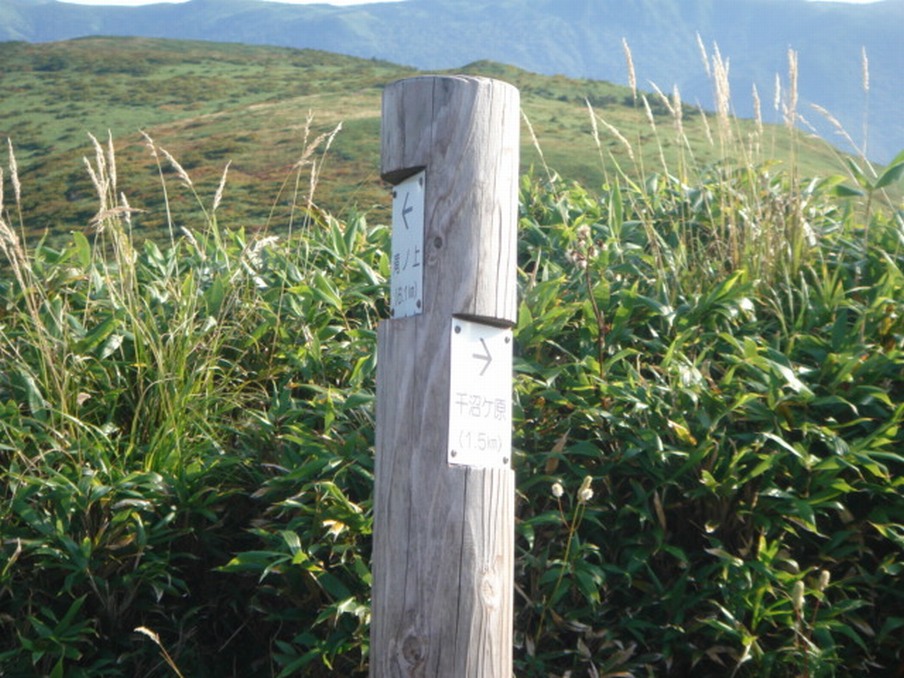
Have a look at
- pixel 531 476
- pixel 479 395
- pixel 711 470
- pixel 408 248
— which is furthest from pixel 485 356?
pixel 711 470

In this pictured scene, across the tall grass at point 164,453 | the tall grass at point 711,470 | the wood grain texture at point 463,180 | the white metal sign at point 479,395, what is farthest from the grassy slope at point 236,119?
the white metal sign at point 479,395

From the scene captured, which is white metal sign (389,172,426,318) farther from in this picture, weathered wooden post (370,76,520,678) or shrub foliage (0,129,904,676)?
shrub foliage (0,129,904,676)

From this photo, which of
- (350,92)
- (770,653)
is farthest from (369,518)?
(350,92)

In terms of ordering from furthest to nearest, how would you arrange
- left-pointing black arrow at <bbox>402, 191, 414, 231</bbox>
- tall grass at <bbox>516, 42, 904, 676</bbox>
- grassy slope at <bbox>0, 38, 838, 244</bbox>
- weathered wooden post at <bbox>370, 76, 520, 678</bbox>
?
grassy slope at <bbox>0, 38, 838, 244</bbox> → tall grass at <bbox>516, 42, 904, 676</bbox> → left-pointing black arrow at <bbox>402, 191, 414, 231</bbox> → weathered wooden post at <bbox>370, 76, 520, 678</bbox>

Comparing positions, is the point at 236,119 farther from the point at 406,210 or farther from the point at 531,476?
the point at 406,210

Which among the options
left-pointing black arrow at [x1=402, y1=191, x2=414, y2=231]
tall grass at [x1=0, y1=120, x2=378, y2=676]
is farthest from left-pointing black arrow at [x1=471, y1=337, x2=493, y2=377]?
tall grass at [x1=0, y1=120, x2=378, y2=676]

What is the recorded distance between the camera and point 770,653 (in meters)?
3.51

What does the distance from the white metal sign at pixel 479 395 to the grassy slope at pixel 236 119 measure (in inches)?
148

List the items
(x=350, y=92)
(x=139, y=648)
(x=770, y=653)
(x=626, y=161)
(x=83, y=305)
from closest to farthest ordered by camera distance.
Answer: (x=770, y=653) → (x=139, y=648) → (x=83, y=305) → (x=626, y=161) → (x=350, y=92)

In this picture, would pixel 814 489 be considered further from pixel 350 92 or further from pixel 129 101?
pixel 129 101

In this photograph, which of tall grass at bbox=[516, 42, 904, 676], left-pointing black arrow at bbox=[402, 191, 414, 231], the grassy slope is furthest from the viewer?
the grassy slope

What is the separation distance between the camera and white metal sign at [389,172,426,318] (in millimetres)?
2699

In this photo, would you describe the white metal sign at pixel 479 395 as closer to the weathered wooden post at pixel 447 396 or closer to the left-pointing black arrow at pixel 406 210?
the weathered wooden post at pixel 447 396

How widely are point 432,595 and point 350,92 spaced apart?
1052 inches
